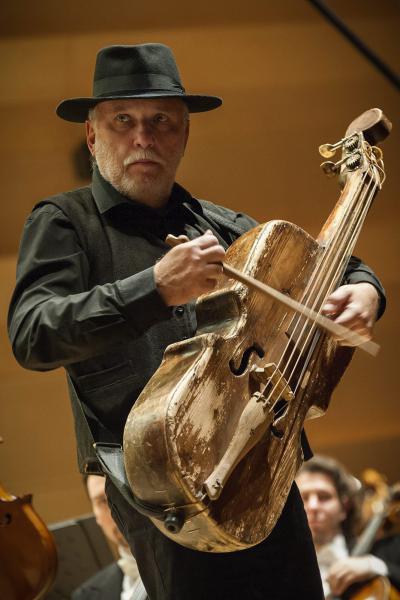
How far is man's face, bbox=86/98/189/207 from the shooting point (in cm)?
187

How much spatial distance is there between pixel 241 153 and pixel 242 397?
2.39m

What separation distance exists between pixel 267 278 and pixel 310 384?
0.26 meters

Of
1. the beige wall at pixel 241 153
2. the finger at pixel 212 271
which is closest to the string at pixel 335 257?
the finger at pixel 212 271

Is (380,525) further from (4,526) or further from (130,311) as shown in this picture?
(130,311)

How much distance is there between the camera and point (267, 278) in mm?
1662

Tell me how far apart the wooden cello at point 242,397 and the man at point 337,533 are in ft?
4.31

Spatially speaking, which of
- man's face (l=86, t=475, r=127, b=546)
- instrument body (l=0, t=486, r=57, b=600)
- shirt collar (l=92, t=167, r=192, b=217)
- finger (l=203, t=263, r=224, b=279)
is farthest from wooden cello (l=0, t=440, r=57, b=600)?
finger (l=203, t=263, r=224, b=279)

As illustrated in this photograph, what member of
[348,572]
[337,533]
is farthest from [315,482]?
[348,572]

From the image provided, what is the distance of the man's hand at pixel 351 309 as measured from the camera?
5.88 ft

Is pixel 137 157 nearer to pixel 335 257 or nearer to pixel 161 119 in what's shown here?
pixel 161 119

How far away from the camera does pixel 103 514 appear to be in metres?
3.15

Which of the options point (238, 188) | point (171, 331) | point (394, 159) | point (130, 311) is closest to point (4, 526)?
point (171, 331)

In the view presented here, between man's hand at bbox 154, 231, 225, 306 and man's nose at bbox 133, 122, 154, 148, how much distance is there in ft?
1.31

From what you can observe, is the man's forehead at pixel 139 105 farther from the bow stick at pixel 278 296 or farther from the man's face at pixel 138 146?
the bow stick at pixel 278 296
